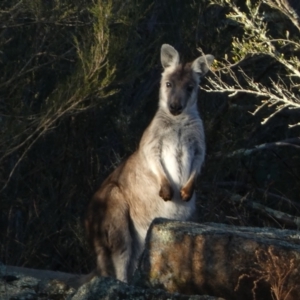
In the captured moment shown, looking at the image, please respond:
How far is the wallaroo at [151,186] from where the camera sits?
6.39 m

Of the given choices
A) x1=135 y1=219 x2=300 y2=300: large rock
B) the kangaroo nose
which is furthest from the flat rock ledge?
the kangaroo nose

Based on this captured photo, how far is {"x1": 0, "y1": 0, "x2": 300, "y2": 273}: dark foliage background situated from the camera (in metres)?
6.57

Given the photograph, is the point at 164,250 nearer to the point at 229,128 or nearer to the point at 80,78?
the point at 80,78

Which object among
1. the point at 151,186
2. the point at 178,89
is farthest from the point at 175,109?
the point at 151,186

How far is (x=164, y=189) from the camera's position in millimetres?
6543

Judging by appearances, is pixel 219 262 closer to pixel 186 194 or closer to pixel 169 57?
pixel 186 194

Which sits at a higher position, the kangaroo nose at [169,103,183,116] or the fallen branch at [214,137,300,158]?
the kangaroo nose at [169,103,183,116]

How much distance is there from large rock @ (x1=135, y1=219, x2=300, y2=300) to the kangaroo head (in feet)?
8.56

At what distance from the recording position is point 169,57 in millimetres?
7199

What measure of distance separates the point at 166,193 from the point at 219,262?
2531mm

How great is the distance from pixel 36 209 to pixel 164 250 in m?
3.42

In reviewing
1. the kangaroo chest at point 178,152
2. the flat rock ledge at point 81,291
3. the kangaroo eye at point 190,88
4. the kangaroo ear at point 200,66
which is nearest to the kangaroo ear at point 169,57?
the kangaroo ear at point 200,66

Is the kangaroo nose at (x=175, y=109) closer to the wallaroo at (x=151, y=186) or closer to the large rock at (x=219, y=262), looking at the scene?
the wallaroo at (x=151, y=186)

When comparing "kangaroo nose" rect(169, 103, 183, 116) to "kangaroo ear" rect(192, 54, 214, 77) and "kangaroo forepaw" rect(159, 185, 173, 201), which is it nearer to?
"kangaroo ear" rect(192, 54, 214, 77)
